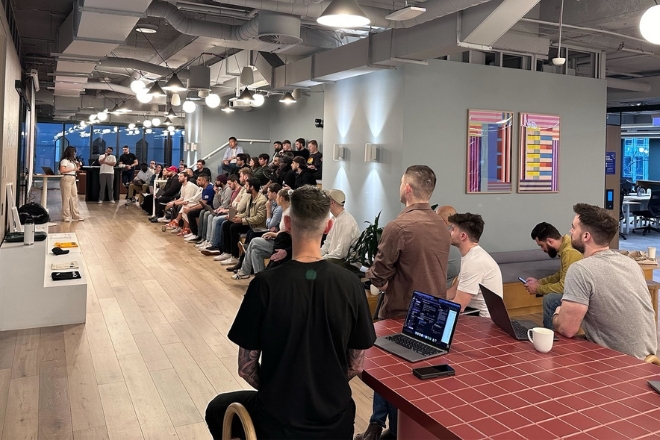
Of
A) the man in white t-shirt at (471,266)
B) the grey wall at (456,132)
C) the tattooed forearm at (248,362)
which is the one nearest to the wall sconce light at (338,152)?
the grey wall at (456,132)

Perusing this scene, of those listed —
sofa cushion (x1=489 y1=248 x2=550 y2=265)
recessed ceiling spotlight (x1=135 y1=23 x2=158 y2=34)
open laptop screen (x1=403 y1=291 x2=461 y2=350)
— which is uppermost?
recessed ceiling spotlight (x1=135 y1=23 x2=158 y2=34)

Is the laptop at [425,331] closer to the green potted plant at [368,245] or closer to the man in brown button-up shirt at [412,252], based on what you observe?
the man in brown button-up shirt at [412,252]

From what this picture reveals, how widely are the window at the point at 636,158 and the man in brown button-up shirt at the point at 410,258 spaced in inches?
902

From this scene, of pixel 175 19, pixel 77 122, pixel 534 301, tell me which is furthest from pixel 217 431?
pixel 77 122

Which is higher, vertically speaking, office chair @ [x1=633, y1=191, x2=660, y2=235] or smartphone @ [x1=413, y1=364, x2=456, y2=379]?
office chair @ [x1=633, y1=191, x2=660, y2=235]

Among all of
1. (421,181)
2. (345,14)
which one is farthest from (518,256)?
(421,181)

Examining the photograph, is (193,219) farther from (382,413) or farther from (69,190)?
(382,413)

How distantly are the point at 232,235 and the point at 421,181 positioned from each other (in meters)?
5.80

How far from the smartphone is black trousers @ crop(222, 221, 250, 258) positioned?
6.70 metres

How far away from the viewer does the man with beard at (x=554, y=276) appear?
179 inches

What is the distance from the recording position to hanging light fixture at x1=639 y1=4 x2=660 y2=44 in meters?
2.85

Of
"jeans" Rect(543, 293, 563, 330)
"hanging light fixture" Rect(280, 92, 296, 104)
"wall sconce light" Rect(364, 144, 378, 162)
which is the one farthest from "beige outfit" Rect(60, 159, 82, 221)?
"jeans" Rect(543, 293, 563, 330)

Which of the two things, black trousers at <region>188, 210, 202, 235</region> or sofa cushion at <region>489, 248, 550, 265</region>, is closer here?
sofa cushion at <region>489, 248, 550, 265</region>

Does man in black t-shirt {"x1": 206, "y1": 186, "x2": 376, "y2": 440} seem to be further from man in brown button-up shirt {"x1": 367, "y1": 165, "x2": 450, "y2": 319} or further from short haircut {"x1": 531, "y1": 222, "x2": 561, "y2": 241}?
short haircut {"x1": 531, "y1": 222, "x2": 561, "y2": 241}
